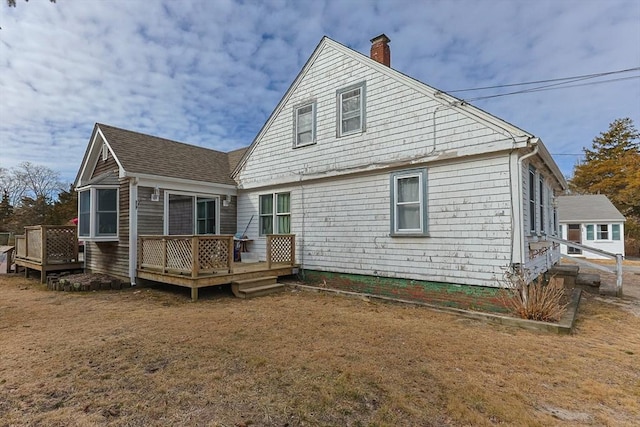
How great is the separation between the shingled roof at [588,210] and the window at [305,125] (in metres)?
23.2

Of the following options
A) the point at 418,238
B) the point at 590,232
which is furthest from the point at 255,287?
the point at 590,232

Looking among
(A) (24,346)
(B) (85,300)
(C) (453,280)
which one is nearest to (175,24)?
(B) (85,300)

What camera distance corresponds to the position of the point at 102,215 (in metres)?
10.1

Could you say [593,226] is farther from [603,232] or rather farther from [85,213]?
[85,213]

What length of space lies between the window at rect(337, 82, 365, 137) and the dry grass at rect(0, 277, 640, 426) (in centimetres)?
512

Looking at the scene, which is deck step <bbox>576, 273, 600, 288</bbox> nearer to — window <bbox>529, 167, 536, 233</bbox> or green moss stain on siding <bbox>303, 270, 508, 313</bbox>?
window <bbox>529, 167, 536, 233</bbox>

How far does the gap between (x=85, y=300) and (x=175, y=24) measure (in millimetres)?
8316

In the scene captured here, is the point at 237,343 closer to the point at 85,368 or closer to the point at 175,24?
the point at 85,368

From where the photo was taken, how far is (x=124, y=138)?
11031 mm

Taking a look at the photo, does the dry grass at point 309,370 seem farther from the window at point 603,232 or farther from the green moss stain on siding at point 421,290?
the window at point 603,232

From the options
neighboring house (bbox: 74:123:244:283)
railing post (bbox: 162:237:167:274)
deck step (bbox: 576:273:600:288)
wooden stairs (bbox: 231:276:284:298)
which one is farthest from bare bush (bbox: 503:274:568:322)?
neighboring house (bbox: 74:123:244:283)

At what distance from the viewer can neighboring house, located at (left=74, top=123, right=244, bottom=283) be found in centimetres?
974

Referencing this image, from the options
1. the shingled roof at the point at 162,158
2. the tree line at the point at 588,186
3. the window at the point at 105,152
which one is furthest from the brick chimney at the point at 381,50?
the tree line at the point at 588,186

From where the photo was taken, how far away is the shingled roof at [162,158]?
32.9ft
